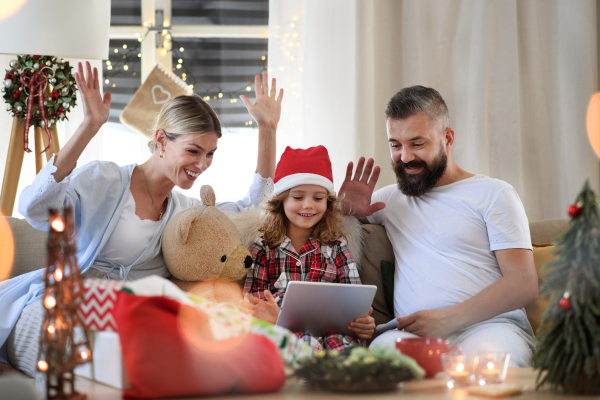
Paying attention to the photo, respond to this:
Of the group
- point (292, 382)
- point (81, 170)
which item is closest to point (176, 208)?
point (81, 170)

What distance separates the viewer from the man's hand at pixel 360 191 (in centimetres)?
214

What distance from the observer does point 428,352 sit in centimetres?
103

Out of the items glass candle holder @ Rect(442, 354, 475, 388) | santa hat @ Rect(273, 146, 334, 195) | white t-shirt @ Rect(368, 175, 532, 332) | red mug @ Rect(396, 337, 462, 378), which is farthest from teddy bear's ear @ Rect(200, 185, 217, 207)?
glass candle holder @ Rect(442, 354, 475, 388)

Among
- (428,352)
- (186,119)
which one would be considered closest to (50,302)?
(428,352)

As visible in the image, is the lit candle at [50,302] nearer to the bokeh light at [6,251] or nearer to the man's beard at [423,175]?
the bokeh light at [6,251]

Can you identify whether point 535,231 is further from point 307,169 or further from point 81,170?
point 81,170

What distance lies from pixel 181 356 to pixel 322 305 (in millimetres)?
715

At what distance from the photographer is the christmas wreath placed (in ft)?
7.62

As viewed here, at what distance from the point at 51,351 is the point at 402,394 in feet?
1.77

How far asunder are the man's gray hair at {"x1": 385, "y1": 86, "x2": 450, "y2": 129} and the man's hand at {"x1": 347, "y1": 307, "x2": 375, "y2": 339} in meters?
0.77

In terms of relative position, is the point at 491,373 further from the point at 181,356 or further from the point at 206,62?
the point at 206,62

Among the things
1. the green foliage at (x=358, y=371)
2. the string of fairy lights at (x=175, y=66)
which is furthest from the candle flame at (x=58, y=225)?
the string of fairy lights at (x=175, y=66)

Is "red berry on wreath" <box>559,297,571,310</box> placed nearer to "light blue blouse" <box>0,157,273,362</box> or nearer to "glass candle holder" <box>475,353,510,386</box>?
"glass candle holder" <box>475,353,510,386</box>

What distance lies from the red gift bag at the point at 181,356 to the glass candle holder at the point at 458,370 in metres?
0.29
